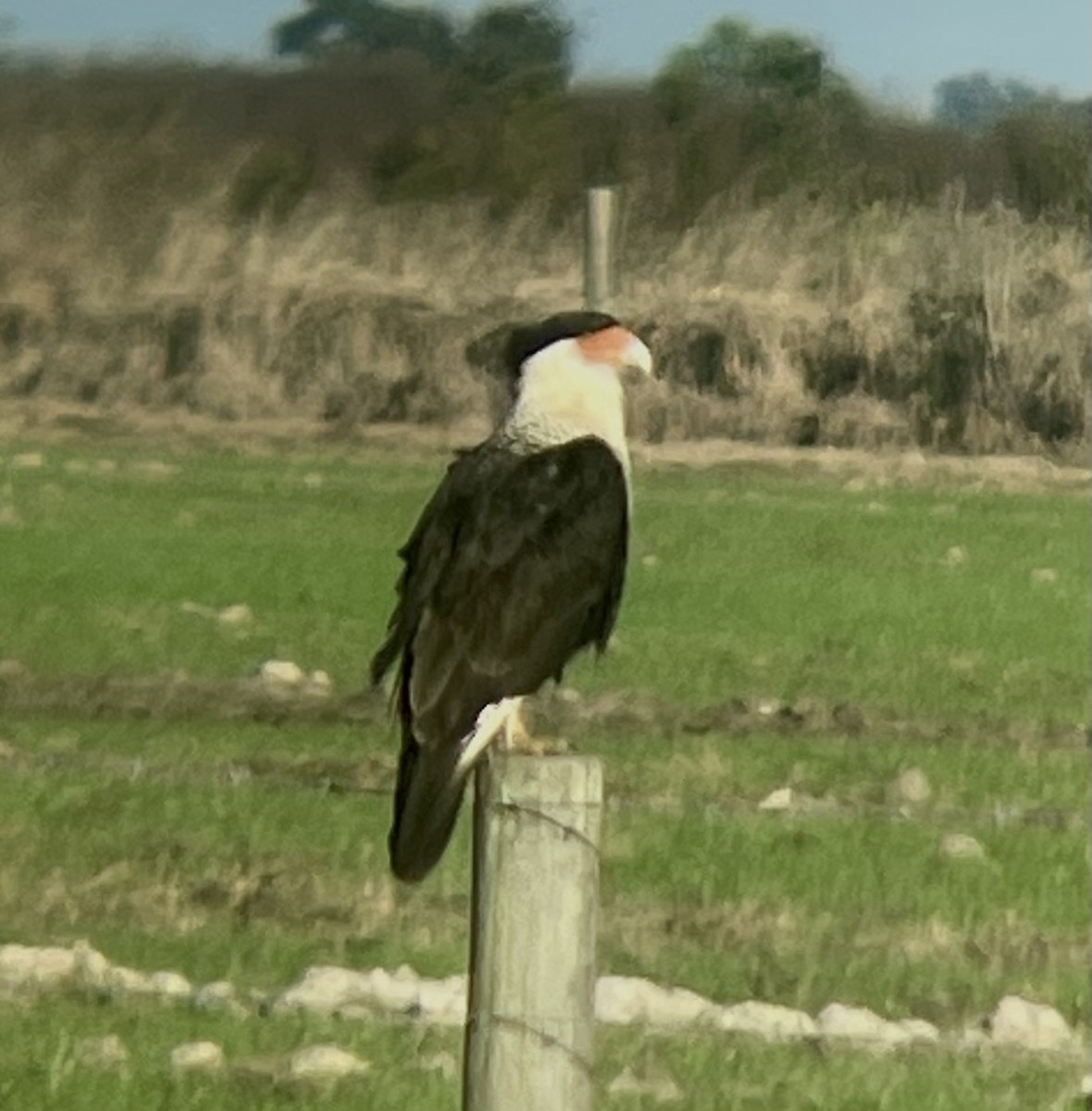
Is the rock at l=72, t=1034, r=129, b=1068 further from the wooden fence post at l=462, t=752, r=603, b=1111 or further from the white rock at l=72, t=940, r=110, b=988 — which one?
the wooden fence post at l=462, t=752, r=603, b=1111

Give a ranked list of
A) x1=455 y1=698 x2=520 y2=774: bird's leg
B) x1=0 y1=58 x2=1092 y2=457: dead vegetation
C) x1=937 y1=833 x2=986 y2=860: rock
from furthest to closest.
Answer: x1=0 y1=58 x2=1092 y2=457: dead vegetation, x1=937 y1=833 x2=986 y2=860: rock, x1=455 y1=698 x2=520 y2=774: bird's leg

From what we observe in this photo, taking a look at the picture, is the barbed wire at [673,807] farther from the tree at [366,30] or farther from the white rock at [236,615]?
the tree at [366,30]

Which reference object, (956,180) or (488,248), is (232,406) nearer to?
(488,248)

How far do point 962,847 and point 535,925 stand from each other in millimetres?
3374

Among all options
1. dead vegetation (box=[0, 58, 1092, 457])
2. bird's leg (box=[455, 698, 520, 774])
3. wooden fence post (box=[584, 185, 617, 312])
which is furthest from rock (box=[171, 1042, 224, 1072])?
dead vegetation (box=[0, 58, 1092, 457])

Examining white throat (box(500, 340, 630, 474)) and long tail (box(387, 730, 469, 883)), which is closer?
long tail (box(387, 730, 469, 883))

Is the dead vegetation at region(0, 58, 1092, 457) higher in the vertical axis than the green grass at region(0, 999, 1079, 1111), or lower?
higher

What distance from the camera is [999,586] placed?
1150 centimetres

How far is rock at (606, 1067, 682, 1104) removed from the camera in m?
4.25

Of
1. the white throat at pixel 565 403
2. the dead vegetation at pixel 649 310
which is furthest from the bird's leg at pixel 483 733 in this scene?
the dead vegetation at pixel 649 310

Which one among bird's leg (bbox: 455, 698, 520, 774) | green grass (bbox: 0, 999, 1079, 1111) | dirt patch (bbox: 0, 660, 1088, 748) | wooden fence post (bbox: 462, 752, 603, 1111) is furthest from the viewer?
dirt patch (bbox: 0, 660, 1088, 748)

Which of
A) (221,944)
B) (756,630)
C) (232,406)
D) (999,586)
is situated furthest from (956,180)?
(221,944)

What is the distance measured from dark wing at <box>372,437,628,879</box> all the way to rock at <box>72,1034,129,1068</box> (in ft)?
2.86

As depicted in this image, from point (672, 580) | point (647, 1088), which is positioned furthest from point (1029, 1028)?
point (672, 580)
